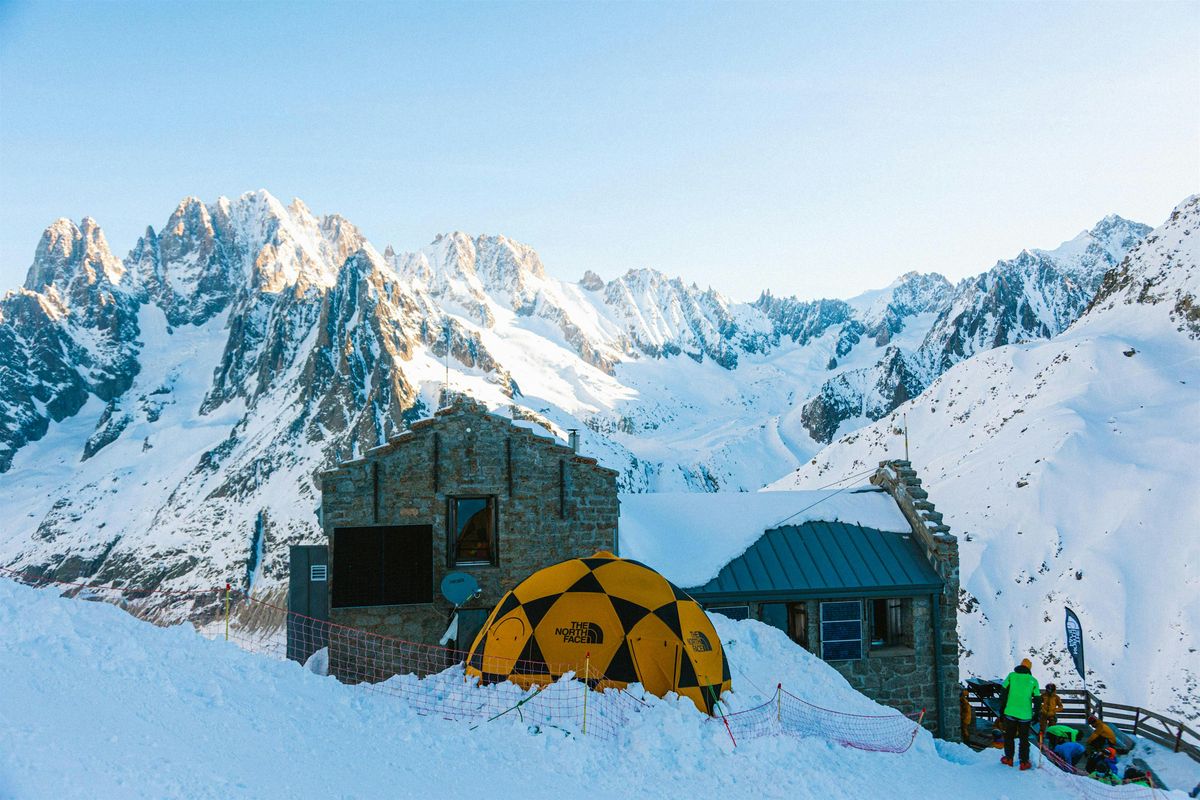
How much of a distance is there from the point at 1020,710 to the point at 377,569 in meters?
13.0

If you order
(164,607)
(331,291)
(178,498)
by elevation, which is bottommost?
(164,607)

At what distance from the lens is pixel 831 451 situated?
8381cm

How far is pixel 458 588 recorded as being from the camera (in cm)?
1856

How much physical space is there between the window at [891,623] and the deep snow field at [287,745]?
7.29m

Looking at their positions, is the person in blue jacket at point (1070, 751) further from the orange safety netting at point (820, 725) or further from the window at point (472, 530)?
the window at point (472, 530)

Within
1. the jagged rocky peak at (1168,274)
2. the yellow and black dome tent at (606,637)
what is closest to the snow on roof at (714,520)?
the yellow and black dome tent at (606,637)

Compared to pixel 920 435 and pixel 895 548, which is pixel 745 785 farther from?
pixel 920 435

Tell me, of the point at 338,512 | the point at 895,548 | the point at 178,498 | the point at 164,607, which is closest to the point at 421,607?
the point at 338,512

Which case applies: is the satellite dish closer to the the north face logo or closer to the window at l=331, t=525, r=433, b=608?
the window at l=331, t=525, r=433, b=608

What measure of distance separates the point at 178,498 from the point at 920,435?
161 meters

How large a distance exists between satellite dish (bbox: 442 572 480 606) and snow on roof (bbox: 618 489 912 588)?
12.6 feet

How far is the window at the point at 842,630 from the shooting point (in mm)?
20266

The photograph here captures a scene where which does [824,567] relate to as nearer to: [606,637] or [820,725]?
[820,725]

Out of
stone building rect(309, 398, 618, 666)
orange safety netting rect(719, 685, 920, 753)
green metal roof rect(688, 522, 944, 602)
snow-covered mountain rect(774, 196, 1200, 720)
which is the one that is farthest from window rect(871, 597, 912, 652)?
snow-covered mountain rect(774, 196, 1200, 720)
